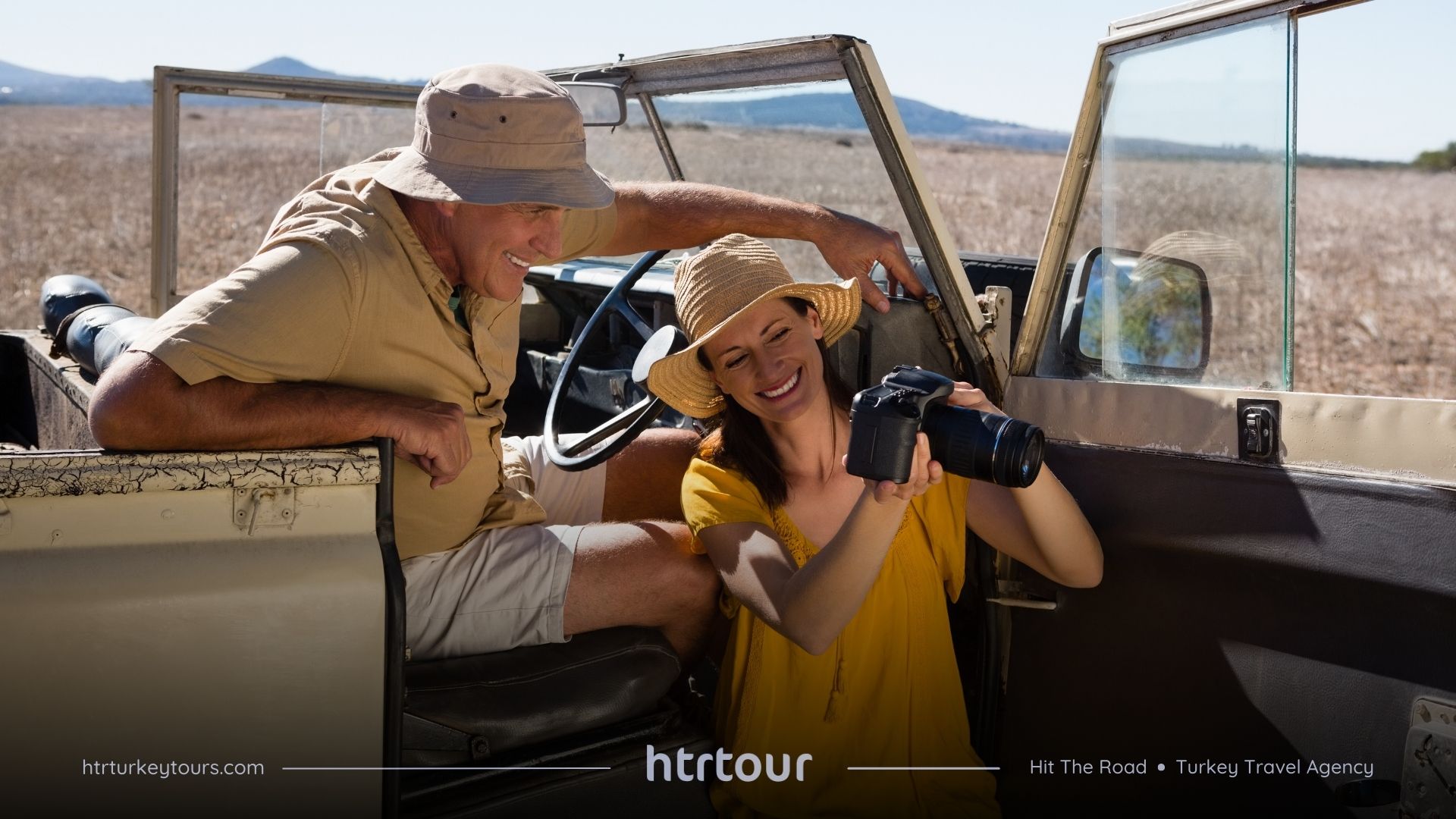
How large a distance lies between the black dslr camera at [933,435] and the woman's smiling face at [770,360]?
0.40 metres

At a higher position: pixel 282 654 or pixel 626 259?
pixel 626 259

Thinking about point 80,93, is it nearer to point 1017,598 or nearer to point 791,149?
point 791,149

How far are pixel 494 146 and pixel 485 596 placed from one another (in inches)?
30.7

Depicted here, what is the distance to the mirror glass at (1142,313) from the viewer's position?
219cm

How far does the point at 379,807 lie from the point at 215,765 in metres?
0.26

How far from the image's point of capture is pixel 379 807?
1.84 m

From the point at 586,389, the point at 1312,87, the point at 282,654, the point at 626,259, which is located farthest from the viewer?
the point at 626,259

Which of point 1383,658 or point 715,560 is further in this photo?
point 715,560

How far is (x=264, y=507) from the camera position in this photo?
1.70 meters

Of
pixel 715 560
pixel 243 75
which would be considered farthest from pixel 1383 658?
pixel 243 75

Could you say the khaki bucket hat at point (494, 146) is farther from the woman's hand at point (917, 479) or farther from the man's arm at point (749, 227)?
the woman's hand at point (917, 479)

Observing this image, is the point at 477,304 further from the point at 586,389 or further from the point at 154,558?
the point at 586,389

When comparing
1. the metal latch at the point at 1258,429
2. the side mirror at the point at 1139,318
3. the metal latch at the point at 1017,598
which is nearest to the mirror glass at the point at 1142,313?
the side mirror at the point at 1139,318

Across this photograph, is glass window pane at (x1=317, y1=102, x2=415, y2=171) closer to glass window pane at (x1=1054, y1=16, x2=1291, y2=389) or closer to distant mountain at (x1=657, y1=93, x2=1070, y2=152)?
distant mountain at (x1=657, y1=93, x2=1070, y2=152)
